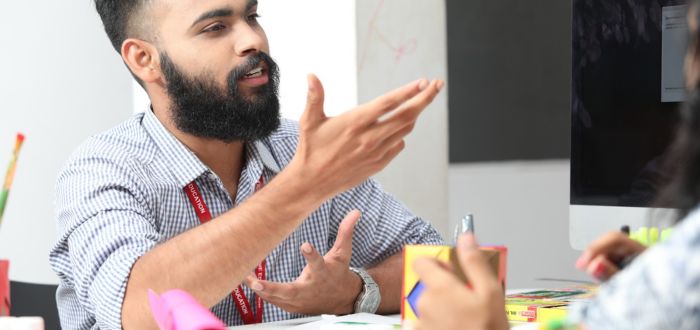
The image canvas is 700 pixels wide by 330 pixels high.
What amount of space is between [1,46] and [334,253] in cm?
167

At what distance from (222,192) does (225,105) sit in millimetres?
163

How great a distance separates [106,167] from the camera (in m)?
1.67

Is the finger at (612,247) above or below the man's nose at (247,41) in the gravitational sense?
below

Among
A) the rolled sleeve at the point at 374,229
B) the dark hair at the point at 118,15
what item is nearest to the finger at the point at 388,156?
the rolled sleeve at the point at 374,229

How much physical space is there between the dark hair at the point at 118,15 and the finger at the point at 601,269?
1.18 meters

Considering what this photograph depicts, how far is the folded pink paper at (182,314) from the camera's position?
798mm

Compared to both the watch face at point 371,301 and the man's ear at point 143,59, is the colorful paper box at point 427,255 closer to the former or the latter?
the watch face at point 371,301

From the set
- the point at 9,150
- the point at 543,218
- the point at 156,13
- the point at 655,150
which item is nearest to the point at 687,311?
the point at 655,150

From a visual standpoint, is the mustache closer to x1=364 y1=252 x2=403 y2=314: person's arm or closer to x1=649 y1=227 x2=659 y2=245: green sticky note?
x1=364 y1=252 x2=403 y2=314: person's arm

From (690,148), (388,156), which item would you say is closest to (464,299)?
(690,148)

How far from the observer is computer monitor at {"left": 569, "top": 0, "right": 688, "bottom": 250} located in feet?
5.01

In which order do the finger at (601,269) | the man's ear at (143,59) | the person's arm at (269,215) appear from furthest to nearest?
the man's ear at (143,59)
the person's arm at (269,215)
the finger at (601,269)

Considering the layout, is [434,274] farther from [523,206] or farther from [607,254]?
[523,206]

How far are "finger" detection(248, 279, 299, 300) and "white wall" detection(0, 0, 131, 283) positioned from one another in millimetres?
1597
